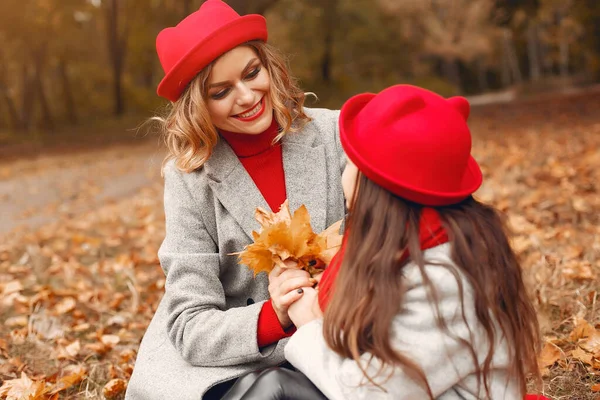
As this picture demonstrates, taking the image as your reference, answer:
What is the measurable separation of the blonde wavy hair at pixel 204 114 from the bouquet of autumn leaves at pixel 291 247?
0.42m

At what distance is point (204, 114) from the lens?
6.72ft

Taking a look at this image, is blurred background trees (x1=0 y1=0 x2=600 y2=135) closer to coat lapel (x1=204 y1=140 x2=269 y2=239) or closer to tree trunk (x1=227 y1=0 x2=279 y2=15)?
tree trunk (x1=227 y1=0 x2=279 y2=15)

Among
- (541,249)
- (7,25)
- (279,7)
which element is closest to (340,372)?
(541,249)

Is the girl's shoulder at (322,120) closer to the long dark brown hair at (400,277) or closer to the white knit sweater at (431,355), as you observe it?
the long dark brown hair at (400,277)

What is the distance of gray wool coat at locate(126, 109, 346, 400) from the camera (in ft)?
6.25

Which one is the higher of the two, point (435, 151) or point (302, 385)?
point (435, 151)

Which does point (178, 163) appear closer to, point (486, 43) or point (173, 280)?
point (173, 280)

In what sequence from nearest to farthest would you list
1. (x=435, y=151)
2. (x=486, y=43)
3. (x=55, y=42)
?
(x=435, y=151)
(x=55, y=42)
(x=486, y=43)

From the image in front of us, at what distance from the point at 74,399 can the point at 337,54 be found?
28.6 m

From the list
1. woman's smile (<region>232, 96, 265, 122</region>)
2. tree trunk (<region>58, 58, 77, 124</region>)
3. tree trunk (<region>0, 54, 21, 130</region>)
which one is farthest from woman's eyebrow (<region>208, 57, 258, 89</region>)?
tree trunk (<region>0, 54, 21, 130</region>)

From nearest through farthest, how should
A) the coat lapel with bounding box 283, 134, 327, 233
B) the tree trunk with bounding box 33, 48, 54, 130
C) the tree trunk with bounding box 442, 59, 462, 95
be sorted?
the coat lapel with bounding box 283, 134, 327, 233, the tree trunk with bounding box 33, 48, 54, 130, the tree trunk with bounding box 442, 59, 462, 95

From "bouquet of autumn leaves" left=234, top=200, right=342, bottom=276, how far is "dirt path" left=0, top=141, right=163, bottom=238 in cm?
388

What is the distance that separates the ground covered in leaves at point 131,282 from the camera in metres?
2.50

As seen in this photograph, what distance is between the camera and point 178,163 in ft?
7.09
